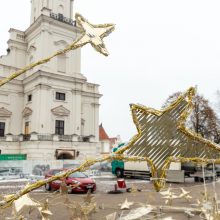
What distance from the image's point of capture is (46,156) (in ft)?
105

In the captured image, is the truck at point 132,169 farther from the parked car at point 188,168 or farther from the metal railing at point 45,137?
the metal railing at point 45,137

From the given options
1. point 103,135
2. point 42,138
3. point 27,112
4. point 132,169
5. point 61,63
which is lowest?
point 132,169

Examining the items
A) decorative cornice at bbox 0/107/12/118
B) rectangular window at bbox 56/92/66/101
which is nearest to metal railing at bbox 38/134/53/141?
→ rectangular window at bbox 56/92/66/101

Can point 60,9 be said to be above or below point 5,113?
above

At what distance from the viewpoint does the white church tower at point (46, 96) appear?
109 feet

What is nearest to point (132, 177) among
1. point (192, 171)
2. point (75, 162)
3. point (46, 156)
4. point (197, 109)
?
point (192, 171)

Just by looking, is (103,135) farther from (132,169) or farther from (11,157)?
(132,169)

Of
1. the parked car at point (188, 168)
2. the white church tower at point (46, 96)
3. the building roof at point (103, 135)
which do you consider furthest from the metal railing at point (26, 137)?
the building roof at point (103, 135)

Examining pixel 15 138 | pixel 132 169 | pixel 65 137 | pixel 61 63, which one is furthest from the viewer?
pixel 61 63

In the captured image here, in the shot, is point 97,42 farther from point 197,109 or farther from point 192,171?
point 197,109

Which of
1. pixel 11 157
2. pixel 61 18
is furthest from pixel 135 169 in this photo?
pixel 61 18

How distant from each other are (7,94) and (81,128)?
33.8 feet

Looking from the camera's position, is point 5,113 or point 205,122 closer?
point 5,113

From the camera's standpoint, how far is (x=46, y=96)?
33.8 meters
